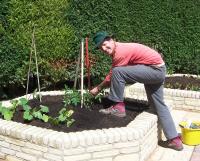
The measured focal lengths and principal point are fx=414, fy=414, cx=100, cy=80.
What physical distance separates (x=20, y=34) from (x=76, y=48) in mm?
1329

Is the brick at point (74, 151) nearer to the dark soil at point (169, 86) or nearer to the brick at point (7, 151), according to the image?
the brick at point (7, 151)

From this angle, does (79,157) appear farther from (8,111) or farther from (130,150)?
(8,111)

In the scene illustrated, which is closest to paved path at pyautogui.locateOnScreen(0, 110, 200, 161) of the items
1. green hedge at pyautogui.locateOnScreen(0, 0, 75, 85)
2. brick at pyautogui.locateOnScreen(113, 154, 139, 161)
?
brick at pyautogui.locateOnScreen(113, 154, 139, 161)

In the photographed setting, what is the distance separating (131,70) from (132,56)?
0.20m

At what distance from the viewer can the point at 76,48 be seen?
8977 mm

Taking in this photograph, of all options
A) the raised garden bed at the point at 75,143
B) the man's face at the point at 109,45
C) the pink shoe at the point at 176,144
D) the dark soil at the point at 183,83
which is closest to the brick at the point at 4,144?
the raised garden bed at the point at 75,143

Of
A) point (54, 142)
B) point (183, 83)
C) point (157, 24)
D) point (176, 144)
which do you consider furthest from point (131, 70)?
point (157, 24)

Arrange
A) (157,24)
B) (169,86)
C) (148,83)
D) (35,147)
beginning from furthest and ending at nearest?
1. (157,24)
2. (169,86)
3. (148,83)
4. (35,147)

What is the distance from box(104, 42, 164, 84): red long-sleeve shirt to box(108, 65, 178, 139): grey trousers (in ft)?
0.27

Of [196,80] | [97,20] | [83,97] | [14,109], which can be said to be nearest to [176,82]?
[196,80]

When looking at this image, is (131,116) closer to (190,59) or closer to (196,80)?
(196,80)

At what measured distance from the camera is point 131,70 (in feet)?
18.2

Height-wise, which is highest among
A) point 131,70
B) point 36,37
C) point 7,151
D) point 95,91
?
point 36,37

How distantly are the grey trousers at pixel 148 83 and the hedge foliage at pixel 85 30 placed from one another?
319cm
